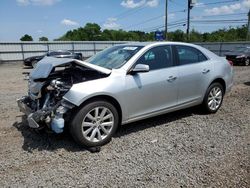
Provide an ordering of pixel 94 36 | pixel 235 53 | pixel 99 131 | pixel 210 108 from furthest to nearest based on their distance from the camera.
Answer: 1. pixel 94 36
2. pixel 235 53
3. pixel 210 108
4. pixel 99 131

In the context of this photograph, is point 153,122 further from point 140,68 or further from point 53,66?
point 53,66

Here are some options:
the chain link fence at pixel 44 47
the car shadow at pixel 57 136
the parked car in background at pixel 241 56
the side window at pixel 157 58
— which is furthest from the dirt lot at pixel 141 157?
the chain link fence at pixel 44 47

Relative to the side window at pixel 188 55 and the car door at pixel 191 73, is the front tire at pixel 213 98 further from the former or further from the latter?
the side window at pixel 188 55

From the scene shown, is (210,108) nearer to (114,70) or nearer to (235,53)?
(114,70)

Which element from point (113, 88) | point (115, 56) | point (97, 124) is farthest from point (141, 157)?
point (115, 56)

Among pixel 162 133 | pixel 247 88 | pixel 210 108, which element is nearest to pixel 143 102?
pixel 162 133

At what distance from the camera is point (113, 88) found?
385cm

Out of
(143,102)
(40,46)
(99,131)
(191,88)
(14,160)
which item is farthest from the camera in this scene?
(40,46)

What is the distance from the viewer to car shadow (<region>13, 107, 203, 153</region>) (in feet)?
Answer: 12.7

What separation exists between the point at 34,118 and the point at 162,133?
7.09 feet

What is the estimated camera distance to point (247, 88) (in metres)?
8.57

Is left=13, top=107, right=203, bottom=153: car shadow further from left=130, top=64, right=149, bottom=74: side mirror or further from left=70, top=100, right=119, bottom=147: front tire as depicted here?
left=130, top=64, right=149, bottom=74: side mirror

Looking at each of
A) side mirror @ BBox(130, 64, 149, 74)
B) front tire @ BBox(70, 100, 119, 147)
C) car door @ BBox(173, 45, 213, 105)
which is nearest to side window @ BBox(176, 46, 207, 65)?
car door @ BBox(173, 45, 213, 105)

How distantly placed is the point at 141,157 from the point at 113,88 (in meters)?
1.11
